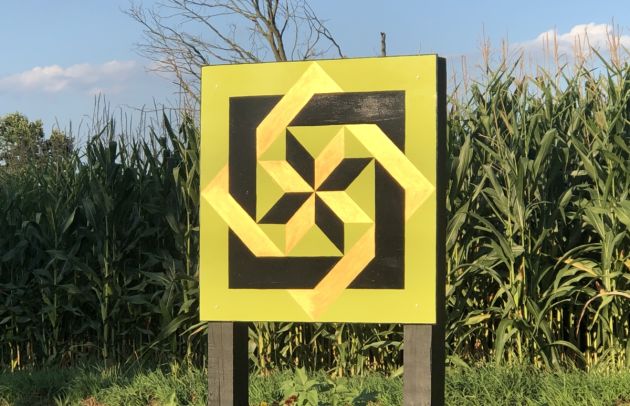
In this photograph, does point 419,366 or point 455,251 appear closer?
point 419,366

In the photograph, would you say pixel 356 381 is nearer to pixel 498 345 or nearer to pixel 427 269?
pixel 498 345

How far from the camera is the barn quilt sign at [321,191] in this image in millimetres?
3238

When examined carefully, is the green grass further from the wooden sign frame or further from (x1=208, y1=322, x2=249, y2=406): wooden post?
the wooden sign frame

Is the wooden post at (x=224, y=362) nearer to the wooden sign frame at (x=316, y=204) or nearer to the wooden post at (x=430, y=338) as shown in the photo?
the wooden sign frame at (x=316, y=204)

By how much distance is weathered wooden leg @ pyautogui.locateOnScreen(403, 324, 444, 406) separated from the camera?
3238mm

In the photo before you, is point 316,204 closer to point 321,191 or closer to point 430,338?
point 321,191

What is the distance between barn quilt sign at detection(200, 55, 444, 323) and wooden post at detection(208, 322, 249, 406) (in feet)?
0.32

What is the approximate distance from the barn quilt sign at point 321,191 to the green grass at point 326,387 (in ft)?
2.85

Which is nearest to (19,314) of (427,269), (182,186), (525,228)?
(182,186)

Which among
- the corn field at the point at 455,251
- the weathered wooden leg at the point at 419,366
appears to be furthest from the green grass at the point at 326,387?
the weathered wooden leg at the point at 419,366

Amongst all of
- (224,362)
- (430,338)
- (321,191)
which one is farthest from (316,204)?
(224,362)

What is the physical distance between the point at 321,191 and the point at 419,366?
867 millimetres

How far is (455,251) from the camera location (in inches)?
236

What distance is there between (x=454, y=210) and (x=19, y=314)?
4364 millimetres
